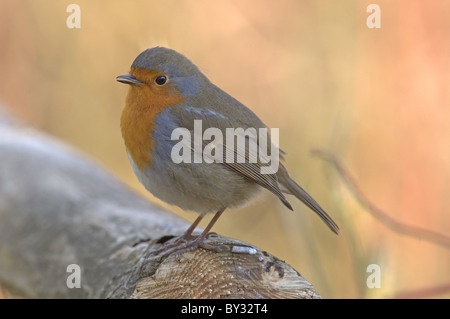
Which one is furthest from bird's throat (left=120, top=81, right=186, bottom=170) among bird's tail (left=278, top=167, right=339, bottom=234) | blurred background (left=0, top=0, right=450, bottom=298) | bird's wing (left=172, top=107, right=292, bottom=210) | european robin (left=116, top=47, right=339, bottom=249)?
blurred background (left=0, top=0, right=450, bottom=298)

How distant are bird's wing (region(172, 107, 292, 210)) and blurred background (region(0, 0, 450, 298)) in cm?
111

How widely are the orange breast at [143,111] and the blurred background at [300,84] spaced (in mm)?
1416

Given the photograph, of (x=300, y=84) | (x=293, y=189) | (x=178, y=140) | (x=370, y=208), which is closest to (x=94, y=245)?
(x=178, y=140)

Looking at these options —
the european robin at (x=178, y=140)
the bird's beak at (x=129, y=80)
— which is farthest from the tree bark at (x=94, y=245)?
the bird's beak at (x=129, y=80)

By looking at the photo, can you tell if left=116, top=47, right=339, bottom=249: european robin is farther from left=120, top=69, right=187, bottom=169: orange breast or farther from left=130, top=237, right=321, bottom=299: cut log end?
left=130, top=237, right=321, bottom=299: cut log end

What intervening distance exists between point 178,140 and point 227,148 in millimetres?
286

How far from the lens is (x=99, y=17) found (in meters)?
5.68

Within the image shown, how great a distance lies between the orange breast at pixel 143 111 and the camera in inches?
118

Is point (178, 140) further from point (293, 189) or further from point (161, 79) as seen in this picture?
point (293, 189)

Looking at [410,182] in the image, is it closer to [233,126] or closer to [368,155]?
[368,155]

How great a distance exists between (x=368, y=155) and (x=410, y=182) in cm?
44

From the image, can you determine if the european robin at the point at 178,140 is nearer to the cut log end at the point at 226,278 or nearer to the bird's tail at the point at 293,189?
the bird's tail at the point at 293,189

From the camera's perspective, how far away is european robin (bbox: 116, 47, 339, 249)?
2971 mm

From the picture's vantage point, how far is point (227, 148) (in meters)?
3.10
